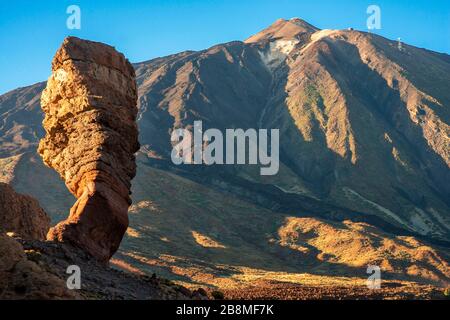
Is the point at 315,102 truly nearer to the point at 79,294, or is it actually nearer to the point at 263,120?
the point at 263,120

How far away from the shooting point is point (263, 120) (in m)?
169

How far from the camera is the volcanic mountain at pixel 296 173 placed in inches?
3140

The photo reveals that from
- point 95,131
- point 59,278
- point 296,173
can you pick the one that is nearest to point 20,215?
point 95,131

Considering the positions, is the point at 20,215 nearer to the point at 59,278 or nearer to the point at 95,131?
the point at 95,131

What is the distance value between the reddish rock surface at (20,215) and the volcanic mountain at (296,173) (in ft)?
106

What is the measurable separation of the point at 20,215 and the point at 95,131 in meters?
5.90

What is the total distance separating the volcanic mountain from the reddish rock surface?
106 feet

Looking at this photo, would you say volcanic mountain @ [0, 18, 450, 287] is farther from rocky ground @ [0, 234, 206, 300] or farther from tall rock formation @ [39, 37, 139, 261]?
rocky ground @ [0, 234, 206, 300]

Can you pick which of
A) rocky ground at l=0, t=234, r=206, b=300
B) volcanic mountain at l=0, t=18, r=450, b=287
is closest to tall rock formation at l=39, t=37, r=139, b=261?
rocky ground at l=0, t=234, r=206, b=300

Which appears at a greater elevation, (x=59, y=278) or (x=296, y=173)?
(x=296, y=173)

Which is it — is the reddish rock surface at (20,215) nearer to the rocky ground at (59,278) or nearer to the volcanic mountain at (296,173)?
the rocky ground at (59,278)

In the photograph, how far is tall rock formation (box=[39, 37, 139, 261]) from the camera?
23.6m

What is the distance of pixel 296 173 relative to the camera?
13800cm

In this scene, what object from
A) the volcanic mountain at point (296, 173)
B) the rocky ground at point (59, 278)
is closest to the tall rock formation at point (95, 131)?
the rocky ground at point (59, 278)
